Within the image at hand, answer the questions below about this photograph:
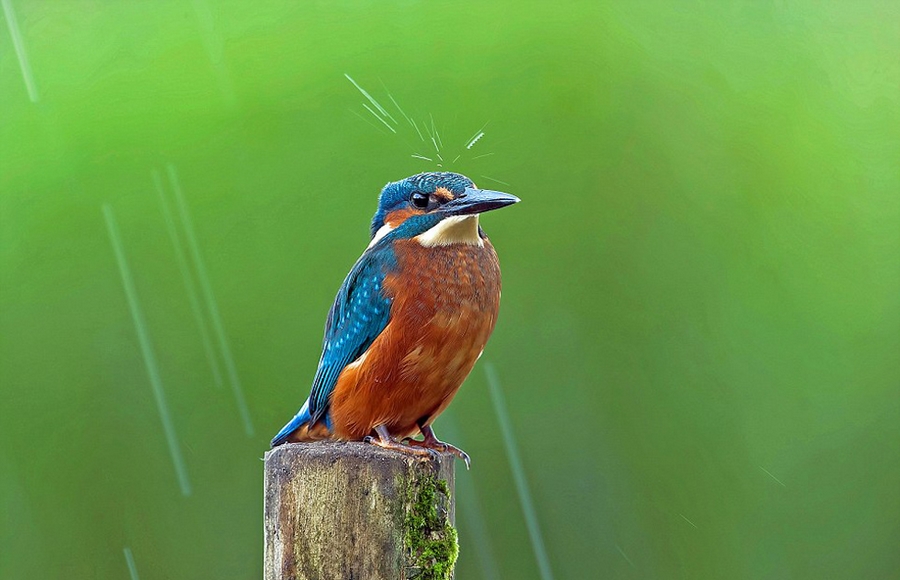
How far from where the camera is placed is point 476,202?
3129 mm

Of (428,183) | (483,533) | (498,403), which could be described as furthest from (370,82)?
(428,183)

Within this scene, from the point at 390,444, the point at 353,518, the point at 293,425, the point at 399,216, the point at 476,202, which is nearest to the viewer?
the point at 353,518

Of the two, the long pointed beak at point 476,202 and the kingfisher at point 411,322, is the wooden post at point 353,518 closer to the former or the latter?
the kingfisher at point 411,322

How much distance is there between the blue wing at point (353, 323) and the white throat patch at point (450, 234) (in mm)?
110

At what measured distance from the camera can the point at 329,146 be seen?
6.55 metres

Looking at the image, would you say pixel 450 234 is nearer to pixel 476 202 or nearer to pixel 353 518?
pixel 476 202

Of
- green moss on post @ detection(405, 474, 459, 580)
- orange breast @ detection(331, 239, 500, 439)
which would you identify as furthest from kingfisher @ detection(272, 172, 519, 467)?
green moss on post @ detection(405, 474, 459, 580)

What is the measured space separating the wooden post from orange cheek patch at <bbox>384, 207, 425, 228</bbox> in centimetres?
104

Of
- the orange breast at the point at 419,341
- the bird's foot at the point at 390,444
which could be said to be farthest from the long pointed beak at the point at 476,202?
the bird's foot at the point at 390,444

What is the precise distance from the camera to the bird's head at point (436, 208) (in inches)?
126

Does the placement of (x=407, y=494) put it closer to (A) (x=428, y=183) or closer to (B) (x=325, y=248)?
(A) (x=428, y=183)

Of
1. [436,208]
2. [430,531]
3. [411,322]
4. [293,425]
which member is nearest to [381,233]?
[436,208]

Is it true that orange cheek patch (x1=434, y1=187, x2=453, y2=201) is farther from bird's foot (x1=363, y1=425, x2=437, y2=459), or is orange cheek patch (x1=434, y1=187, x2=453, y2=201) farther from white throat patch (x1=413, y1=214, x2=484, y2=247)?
bird's foot (x1=363, y1=425, x2=437, y2=459)

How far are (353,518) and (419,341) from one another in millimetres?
877
